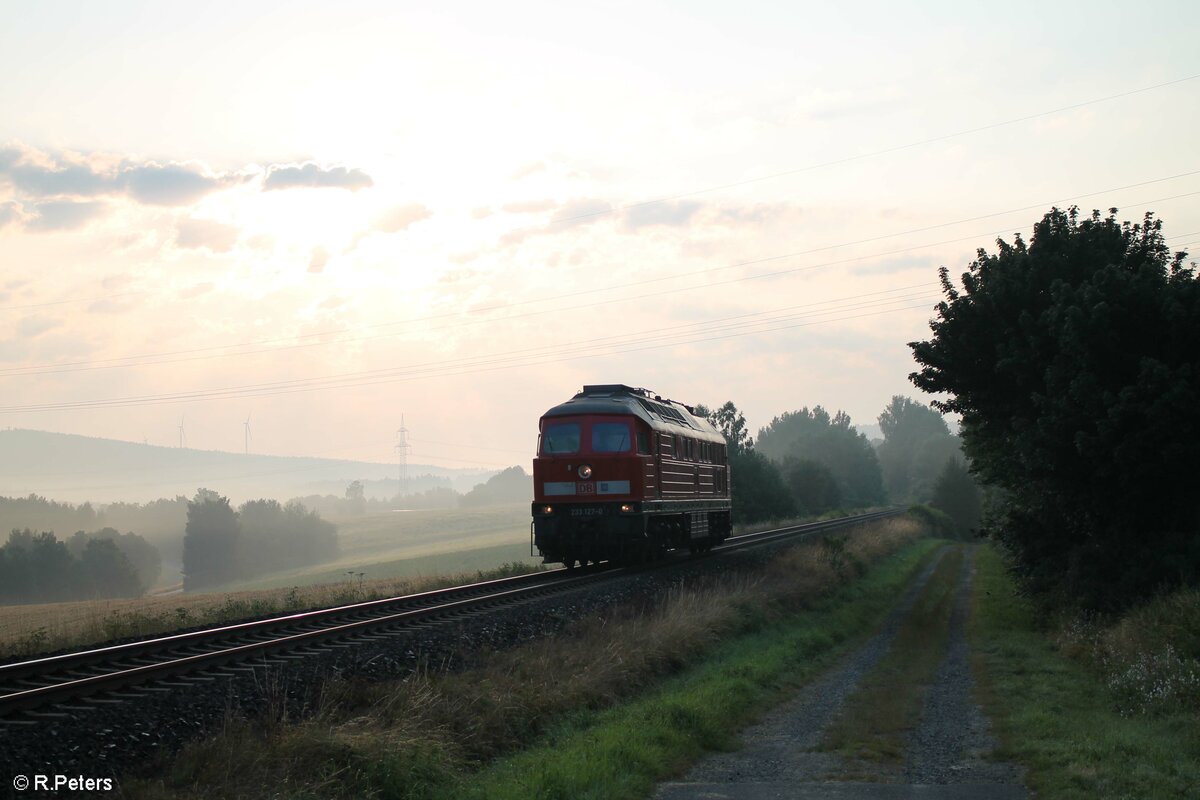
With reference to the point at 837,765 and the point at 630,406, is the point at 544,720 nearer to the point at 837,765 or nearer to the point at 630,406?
the point at 837,765

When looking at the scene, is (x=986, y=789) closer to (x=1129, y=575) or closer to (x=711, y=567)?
(x=1129, y=575)

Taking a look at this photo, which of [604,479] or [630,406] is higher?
[630,406]

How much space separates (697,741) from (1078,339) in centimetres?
1190

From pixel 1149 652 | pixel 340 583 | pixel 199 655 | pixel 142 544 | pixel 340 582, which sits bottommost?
pixel 142 544

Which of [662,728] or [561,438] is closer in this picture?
[662,728]

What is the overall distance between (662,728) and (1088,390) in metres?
11.8

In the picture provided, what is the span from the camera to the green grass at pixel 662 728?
372 inches

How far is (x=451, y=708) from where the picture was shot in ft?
36.6

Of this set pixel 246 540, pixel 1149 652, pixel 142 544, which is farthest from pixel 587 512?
pixel 246 540

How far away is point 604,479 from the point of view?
25812mm

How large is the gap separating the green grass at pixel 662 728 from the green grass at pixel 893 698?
112cm

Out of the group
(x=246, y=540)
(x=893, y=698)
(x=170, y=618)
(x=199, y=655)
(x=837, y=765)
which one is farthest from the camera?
(x=246, y=540)

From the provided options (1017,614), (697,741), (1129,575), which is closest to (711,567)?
(1017,614)

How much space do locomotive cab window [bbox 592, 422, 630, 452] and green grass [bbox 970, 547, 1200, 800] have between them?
32.7 ft
